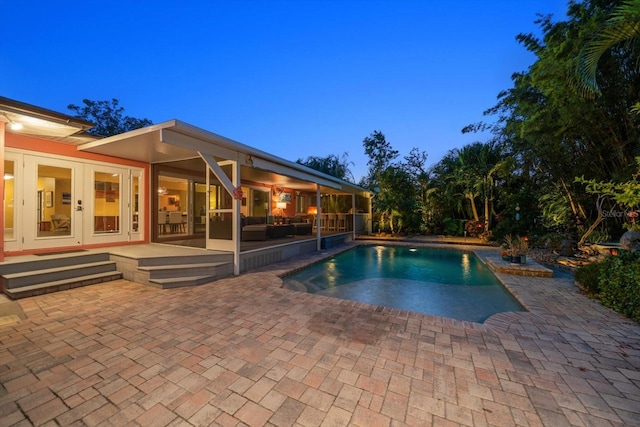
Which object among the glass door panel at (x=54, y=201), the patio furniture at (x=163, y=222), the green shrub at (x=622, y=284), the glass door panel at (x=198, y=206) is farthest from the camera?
the glass door panel at (x=198, y=206)

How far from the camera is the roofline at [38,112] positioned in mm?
3682

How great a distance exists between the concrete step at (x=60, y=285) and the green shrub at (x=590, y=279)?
8.97 meters

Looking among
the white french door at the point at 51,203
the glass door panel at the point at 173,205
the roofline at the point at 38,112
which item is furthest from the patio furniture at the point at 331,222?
the roofline at the point at 38,112

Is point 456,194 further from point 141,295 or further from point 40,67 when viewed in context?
point 40,67

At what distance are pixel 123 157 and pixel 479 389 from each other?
8.57 meters

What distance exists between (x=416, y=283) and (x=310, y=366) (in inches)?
176

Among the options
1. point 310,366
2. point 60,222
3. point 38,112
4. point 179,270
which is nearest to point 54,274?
point 60,222

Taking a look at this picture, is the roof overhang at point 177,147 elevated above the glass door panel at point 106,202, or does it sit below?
above

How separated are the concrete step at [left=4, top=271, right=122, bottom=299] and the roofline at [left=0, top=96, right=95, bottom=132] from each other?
9.14 ft

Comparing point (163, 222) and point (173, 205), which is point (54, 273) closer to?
point (163, 222)

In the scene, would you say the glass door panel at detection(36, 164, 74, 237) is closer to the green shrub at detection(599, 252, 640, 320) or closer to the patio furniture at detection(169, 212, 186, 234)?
the patio furniture at detection(169, 212, 186, 234)

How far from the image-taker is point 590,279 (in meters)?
4.51

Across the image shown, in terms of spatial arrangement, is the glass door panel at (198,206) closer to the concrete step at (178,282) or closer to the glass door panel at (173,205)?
the glass door panel at (173,205)

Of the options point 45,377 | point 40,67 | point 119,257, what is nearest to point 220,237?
point 119,257
